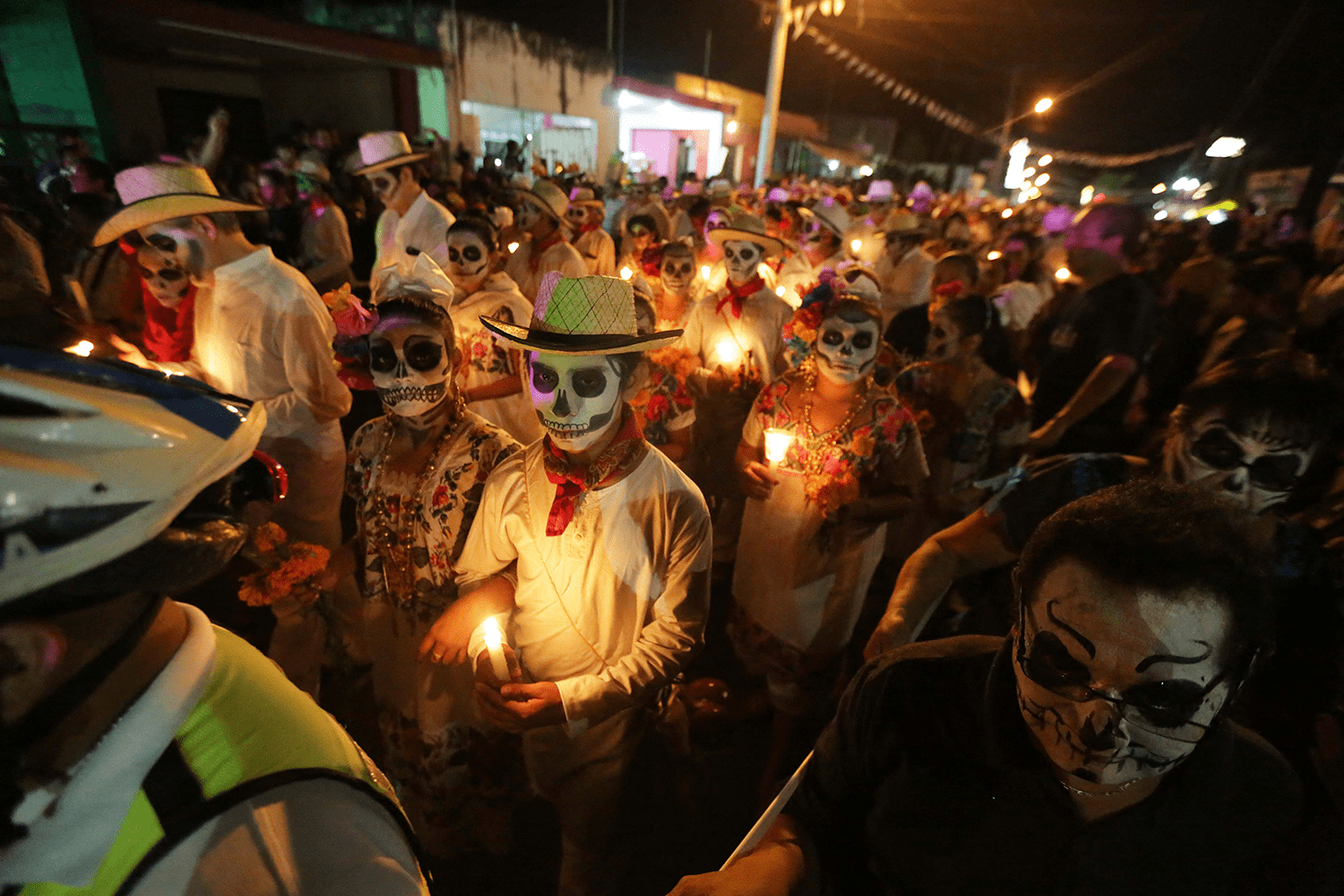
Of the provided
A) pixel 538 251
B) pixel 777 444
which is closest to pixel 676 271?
pixel 538 251

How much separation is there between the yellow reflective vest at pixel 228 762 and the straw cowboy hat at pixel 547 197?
591 centimetres

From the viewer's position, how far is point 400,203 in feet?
Result: 20.1

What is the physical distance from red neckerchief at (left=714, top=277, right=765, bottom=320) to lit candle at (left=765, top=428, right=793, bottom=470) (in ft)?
6.55

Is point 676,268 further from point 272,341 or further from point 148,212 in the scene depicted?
point 148,212

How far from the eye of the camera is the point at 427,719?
2.49 metres

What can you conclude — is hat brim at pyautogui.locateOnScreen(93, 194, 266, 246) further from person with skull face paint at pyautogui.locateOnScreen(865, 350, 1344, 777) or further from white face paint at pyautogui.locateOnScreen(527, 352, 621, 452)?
person with skull face paint at pyautogui.locateOnScreen(865, 350, 1344, 777)

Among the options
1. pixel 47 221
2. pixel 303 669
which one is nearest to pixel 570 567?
pixel 303 669

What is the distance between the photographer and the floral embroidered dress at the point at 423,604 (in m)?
2.45

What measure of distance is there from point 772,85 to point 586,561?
18.4m

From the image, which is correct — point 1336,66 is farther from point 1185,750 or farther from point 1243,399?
point 1185,750

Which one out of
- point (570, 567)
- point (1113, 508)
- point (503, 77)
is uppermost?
point (503, 77)

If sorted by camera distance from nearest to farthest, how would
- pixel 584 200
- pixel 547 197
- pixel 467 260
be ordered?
pixel 467 260
pixel 547 197
pixel 584 200

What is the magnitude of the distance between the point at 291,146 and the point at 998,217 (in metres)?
16.2

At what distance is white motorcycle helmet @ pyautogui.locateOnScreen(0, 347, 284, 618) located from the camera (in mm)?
672
